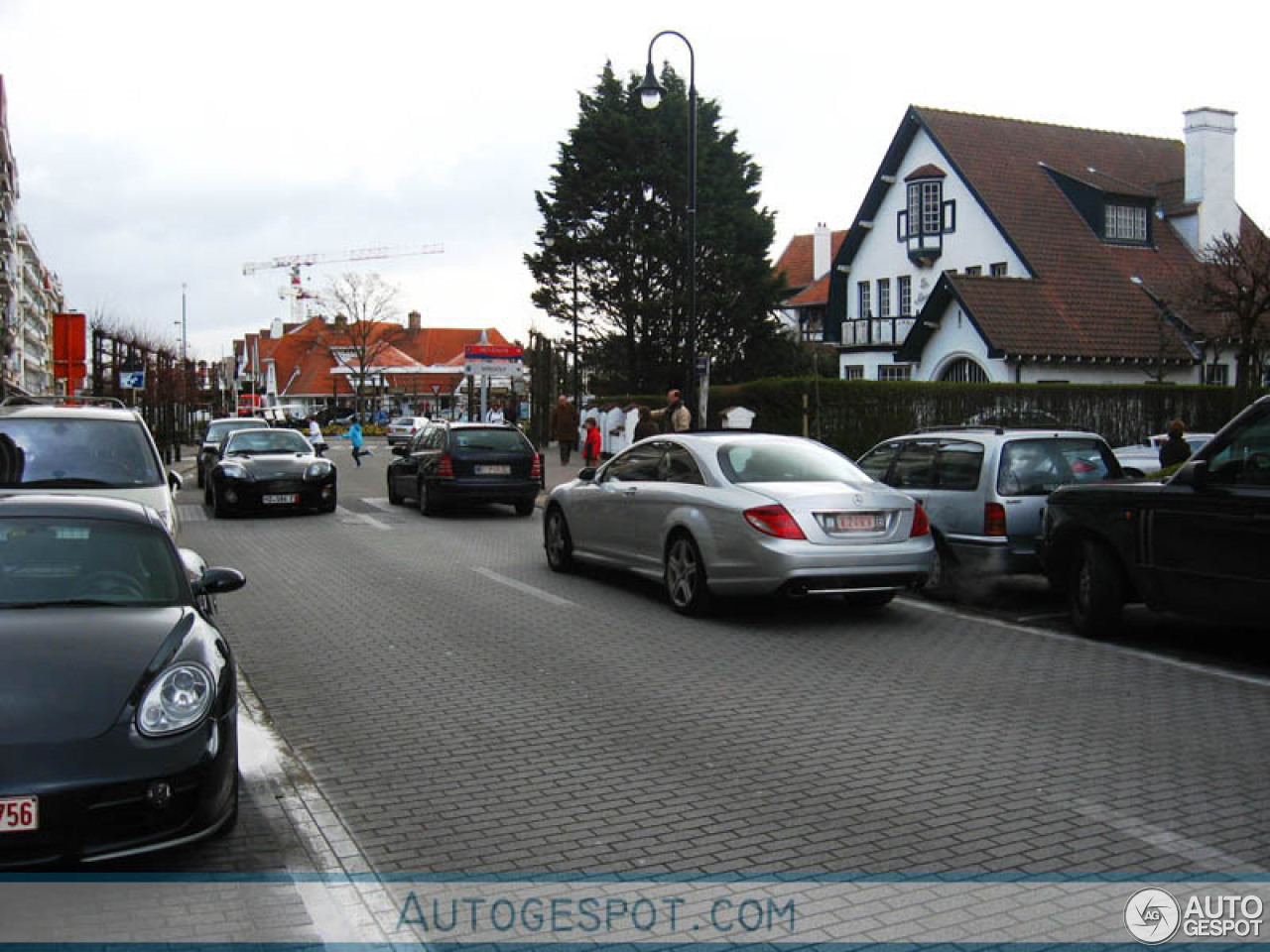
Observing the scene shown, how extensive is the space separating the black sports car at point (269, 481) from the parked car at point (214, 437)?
2.91 m

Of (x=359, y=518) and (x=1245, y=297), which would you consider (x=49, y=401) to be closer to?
(x=359, y=518)

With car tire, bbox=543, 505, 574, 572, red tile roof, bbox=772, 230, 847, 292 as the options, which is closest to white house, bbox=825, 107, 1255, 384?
car tire, bbox=543, 505, 574, 572

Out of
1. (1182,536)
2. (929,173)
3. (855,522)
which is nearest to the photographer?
(1182,536)

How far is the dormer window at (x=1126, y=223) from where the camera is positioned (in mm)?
43000

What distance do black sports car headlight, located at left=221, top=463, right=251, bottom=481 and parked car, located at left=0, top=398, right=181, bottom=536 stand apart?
933 cm

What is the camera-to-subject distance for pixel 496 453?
69.5ft

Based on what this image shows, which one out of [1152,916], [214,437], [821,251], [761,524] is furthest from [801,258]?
[1152,916]

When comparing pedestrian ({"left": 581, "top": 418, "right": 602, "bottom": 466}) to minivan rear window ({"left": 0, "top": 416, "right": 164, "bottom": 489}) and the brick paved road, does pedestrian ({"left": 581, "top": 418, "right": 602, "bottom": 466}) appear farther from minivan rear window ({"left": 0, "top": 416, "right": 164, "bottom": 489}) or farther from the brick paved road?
minivan rear window ({"left": 0, "top": 416, "right": 164, "bottom": 489})

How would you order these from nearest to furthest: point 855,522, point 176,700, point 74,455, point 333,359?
point 176,700 < point 855,522 < point 74,455 < point 333,359

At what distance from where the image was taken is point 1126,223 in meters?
43.5

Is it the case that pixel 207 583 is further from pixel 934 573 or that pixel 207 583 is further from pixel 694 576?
pixel 934 573

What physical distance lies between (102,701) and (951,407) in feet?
80.4

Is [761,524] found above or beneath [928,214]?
beneath

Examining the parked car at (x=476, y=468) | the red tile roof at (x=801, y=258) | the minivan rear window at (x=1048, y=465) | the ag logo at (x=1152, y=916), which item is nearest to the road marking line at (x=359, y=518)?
the parked car at (x=476, y=468)
